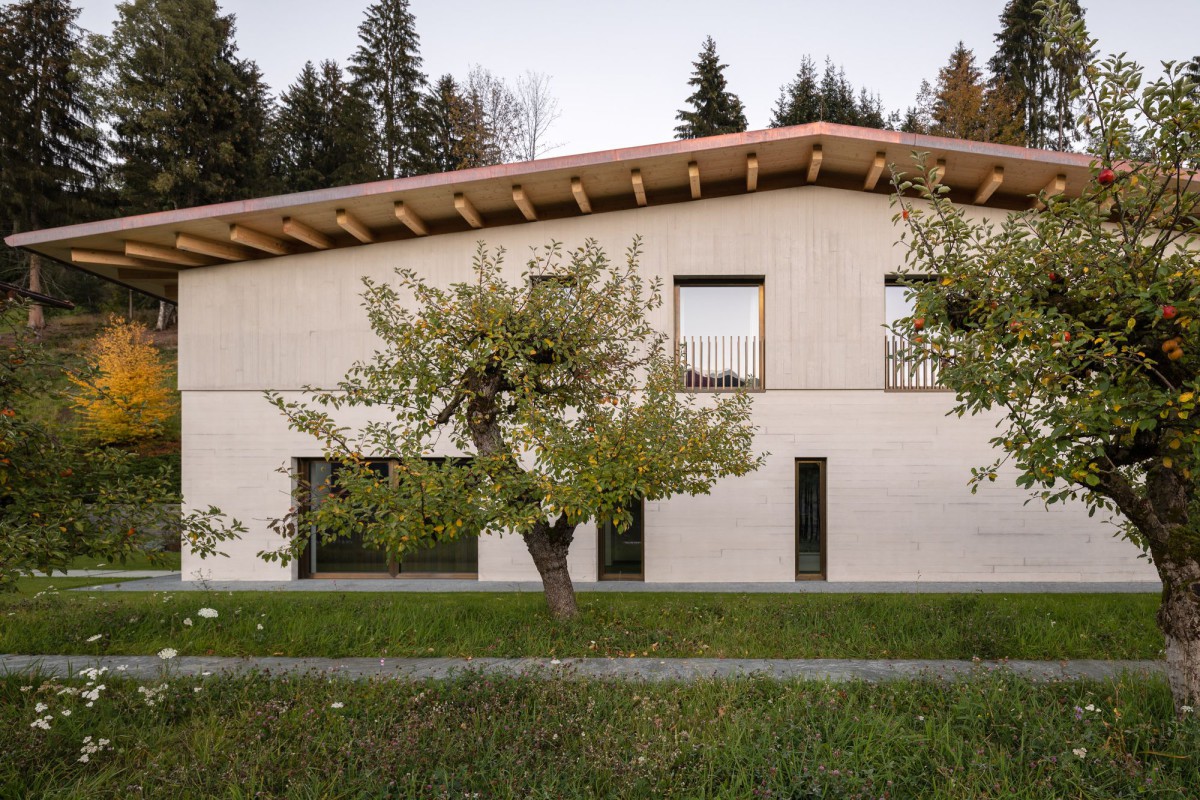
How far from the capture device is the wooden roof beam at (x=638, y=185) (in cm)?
1030

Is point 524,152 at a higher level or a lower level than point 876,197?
higher

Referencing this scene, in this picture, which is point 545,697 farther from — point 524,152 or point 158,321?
point 158,321

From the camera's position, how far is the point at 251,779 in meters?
3.46

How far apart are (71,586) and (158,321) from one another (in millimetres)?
27618

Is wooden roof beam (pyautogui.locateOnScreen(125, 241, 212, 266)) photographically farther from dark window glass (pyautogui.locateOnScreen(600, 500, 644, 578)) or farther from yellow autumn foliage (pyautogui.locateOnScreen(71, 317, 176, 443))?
yellow autumn foliage (pyautogui.locateOnScreen(71, 317, 176, 443))

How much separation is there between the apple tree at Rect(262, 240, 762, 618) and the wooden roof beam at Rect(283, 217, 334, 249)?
15.3 feet

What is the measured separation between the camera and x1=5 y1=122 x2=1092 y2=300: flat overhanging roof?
988 centimetres

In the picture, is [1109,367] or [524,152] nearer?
[1109,367]

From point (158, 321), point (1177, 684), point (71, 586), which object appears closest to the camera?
point (1177, 684)

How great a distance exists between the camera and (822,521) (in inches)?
434

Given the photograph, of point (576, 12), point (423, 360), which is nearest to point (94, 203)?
point (576, 12)

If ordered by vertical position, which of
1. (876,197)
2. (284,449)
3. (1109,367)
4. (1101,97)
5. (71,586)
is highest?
(876,197)

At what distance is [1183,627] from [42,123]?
40.7 m

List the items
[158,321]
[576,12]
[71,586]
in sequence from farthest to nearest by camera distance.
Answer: [158,321]
[576,12]
[71,586]
